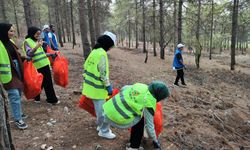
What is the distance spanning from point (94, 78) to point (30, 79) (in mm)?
1864

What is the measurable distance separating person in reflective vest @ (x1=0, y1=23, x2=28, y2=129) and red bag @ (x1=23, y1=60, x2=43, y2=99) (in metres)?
0.22

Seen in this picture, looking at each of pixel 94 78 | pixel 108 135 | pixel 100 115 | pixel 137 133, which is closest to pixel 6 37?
pixel 94 78

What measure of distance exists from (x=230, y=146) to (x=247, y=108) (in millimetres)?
4042

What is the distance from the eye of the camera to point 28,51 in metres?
5.30

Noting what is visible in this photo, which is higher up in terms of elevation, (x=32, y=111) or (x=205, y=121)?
(x=32, y=111)

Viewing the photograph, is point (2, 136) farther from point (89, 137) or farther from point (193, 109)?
point (193, 109)

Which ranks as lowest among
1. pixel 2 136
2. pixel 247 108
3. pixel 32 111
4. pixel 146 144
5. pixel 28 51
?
pixel 247 108

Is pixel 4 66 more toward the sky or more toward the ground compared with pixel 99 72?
more toward the sky

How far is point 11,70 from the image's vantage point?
4.45 meters

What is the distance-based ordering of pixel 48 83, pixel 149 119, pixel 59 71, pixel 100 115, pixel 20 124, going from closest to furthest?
pixel 149 119 → pixel 100 115 → pixel 20 124 → pixel 48 83 → pixel 59 71

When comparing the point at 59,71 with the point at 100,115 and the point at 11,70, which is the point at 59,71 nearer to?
the point at 11,70

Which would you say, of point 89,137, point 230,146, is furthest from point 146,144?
point 230,146

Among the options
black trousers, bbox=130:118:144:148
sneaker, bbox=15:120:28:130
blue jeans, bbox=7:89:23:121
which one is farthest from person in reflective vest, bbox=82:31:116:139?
sneaker, bbox=15:120:28:130

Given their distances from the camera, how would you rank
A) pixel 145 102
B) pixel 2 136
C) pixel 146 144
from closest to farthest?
pixel 2 136, pixel 145 102, pixel 146 144
